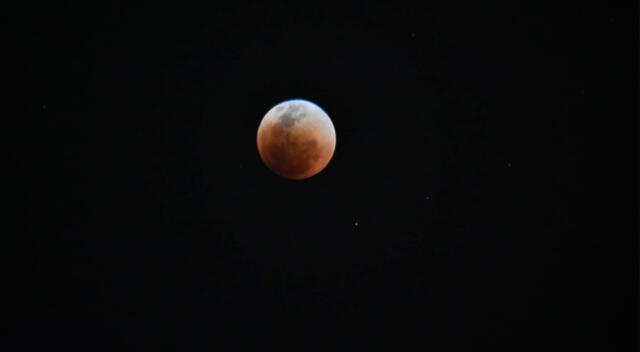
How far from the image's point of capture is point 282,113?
13.8 ft

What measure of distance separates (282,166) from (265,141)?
→ 0.23m

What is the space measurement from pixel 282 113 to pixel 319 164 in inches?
18.8

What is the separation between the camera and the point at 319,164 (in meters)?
4.29

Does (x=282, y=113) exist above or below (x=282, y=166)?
above

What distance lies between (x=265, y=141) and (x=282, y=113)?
0.25m

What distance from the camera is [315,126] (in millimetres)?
4156

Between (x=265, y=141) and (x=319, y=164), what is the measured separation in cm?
45

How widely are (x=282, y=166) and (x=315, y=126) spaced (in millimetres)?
389

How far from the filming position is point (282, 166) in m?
4.21

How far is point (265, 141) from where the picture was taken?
4.22 metres
